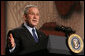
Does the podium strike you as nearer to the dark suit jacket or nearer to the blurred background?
the dark suit jacket

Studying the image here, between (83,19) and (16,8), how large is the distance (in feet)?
2.83

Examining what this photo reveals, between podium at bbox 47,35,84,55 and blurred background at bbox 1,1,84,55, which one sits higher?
blurred background at bbox 1,1,84,55

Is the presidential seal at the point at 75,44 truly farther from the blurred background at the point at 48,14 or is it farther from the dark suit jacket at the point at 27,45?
the blurred background at the point at 48,14

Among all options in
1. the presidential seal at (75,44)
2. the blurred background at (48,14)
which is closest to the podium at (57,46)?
the presidential seal at (75,44)

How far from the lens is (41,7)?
249cm

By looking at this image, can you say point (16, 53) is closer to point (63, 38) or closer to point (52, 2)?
point (63, 38)

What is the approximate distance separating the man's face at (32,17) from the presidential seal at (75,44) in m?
0.10

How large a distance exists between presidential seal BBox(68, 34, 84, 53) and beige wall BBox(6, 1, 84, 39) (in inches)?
60.7

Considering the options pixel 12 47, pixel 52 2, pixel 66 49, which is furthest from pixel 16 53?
pixel 52 2

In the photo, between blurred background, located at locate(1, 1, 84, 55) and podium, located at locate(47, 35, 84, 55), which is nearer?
podium, located at locate(47, 35, 84, 55)

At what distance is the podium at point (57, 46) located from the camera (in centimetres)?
61

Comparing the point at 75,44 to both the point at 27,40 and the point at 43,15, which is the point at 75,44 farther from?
the point at 43,15

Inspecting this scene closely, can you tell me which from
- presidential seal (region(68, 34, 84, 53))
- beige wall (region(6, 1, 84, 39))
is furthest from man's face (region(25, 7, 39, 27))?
beige wall (region(6, 1, 84, 39))

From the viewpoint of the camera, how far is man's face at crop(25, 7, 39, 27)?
62 centimetres
